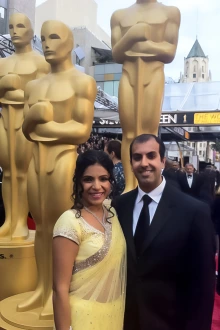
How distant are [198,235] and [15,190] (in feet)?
9.13

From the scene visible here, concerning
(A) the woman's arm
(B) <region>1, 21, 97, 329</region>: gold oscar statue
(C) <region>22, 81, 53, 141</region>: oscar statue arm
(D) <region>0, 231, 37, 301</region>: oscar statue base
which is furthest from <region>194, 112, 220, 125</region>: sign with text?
(A) the woman's arm

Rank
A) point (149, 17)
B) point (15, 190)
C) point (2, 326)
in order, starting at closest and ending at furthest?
1. point (2, 326)
2. point (149, 17)
3. point (15, 190)

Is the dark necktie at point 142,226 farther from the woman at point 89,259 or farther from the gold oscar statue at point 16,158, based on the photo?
the gold oscar statue at point 16,158

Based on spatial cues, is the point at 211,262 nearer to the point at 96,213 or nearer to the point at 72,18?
the point at 96,213

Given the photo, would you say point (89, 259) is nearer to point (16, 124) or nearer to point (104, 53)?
point (16, 124)

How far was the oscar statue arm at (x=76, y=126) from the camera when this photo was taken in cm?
301

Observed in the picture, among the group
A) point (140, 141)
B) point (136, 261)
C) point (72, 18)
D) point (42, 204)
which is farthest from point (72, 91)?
point (72, 18)

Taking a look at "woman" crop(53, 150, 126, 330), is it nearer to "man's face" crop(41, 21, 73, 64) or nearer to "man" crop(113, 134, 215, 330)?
"man" crop(113, 134, 215, 330)

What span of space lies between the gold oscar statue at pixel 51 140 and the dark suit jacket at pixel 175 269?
137 cm

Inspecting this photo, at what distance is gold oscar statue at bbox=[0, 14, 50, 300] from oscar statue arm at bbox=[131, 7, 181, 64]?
101 centimetres

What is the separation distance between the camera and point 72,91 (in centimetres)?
309

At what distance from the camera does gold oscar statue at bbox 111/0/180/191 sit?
3664 mm

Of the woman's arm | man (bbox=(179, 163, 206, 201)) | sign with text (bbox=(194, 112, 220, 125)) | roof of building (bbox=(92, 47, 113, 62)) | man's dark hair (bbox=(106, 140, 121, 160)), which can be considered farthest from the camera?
roof of building (bbox=(92, 47, 113, 62))

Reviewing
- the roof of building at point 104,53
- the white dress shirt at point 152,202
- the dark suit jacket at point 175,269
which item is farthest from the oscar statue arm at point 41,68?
the roof of building at point 104,53
